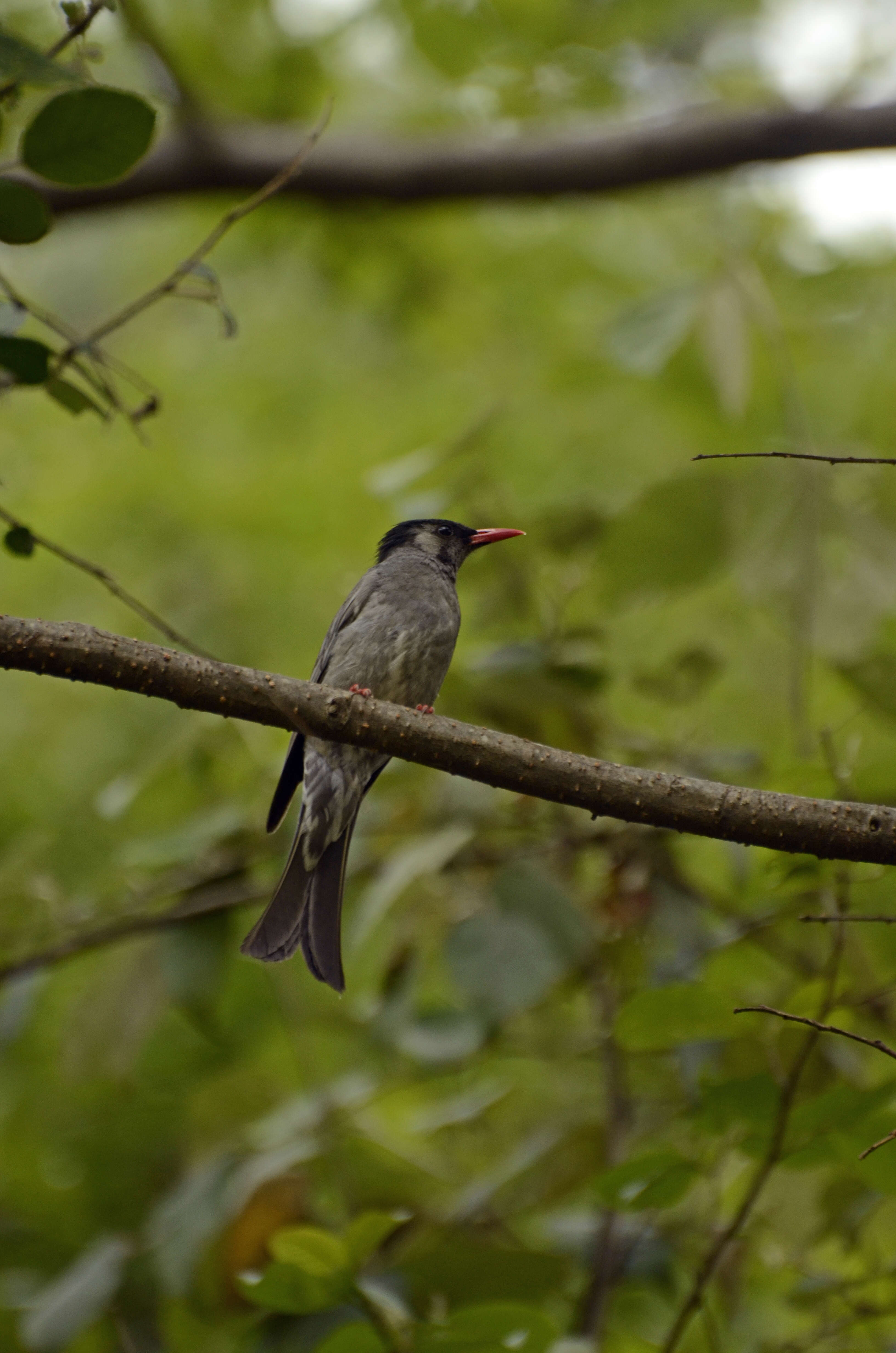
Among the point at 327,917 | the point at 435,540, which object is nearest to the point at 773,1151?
the point at 327,917

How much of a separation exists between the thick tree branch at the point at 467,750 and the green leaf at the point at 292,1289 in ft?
3.03

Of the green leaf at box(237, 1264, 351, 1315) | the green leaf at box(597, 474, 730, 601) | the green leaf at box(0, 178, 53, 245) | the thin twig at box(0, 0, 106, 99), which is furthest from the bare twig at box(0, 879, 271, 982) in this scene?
the thin twig at box(0, 0, 106, 99)

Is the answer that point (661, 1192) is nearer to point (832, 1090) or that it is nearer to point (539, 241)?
point (832, 1090)

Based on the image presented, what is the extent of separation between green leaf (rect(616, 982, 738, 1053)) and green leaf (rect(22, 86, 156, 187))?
5.29 ft

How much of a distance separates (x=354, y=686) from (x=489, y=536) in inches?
20.0

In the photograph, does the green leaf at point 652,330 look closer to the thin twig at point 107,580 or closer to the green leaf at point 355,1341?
the thin twig at point 107,580

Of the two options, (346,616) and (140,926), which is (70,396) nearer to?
(346,616)

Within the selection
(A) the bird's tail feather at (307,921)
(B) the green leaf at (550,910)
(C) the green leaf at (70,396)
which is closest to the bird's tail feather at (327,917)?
(A) the bird's tail feather at (307,921)

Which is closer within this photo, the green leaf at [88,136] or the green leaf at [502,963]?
the green leaf at [88,136]

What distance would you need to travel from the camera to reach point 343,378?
21.2 feet

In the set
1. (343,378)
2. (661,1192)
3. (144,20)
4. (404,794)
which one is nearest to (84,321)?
(343,378)

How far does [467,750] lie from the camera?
1.83 metres

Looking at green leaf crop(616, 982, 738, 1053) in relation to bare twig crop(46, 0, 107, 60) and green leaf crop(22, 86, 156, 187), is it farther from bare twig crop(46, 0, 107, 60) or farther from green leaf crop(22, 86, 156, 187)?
bare twig crop(46, 0, 107, 60)

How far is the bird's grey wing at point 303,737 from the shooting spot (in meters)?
2.44
